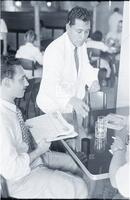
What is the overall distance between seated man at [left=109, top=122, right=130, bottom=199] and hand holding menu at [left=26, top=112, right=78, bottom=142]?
21 centimetres

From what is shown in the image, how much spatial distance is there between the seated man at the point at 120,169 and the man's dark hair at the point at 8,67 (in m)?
0.59

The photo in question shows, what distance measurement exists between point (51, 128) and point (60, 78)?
0.58m

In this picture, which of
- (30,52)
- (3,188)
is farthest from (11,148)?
(30,52)

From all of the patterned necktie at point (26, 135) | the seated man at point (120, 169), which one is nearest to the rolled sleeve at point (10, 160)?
the patterned necktie at point (26, 135)

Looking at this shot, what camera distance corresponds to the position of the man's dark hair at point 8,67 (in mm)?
1558

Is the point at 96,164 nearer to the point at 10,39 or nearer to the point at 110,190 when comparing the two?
the point at 110,190

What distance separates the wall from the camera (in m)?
2.54

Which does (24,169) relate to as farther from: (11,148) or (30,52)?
(30,52)

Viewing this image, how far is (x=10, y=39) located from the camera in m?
8.60

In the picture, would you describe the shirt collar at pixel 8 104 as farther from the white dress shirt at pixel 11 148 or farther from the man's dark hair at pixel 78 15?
the man's dark hair at pixel 78 15

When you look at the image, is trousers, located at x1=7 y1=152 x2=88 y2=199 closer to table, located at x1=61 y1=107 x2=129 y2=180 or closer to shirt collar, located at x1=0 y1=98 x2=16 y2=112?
table, located at x1=61 y1=107 x2=129 y2=180

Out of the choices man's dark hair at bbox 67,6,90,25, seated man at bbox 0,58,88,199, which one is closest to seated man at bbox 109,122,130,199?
seated man at bbox 0,58,88,199

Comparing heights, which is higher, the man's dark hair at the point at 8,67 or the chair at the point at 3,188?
the man's dark hair at the point at 8,67

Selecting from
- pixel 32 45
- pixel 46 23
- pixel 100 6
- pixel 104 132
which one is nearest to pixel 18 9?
pixel 46 23
